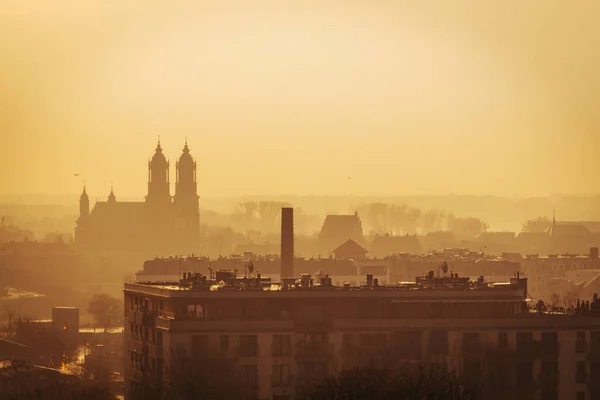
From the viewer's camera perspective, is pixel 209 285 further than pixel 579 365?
Yes

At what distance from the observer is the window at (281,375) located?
74.9m

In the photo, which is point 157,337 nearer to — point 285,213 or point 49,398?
point 49,398

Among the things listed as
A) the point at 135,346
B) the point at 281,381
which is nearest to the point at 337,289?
the point at 281,381

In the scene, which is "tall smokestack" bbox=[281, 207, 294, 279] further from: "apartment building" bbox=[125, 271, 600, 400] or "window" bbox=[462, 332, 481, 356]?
"window" bbox=[462, 332, 481, 356]

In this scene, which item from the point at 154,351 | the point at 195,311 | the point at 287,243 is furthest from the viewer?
the point at 287,243

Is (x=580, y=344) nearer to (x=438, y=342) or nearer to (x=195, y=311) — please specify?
(x=438, y=342)

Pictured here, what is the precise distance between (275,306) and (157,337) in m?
4.24

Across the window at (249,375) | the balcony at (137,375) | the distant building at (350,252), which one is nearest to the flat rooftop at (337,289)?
the balcony at (137,375)

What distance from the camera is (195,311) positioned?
3039 inches

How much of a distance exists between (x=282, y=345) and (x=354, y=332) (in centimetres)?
268

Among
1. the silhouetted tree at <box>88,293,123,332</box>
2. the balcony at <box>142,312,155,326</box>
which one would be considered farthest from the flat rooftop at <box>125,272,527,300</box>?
the silhouetted tree at <box>88,293,123,332</box>

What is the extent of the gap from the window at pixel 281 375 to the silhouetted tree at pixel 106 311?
5666 centimetres

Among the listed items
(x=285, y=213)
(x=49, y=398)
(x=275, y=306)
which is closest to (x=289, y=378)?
(x=275, y=306)

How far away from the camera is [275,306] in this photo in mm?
77750
